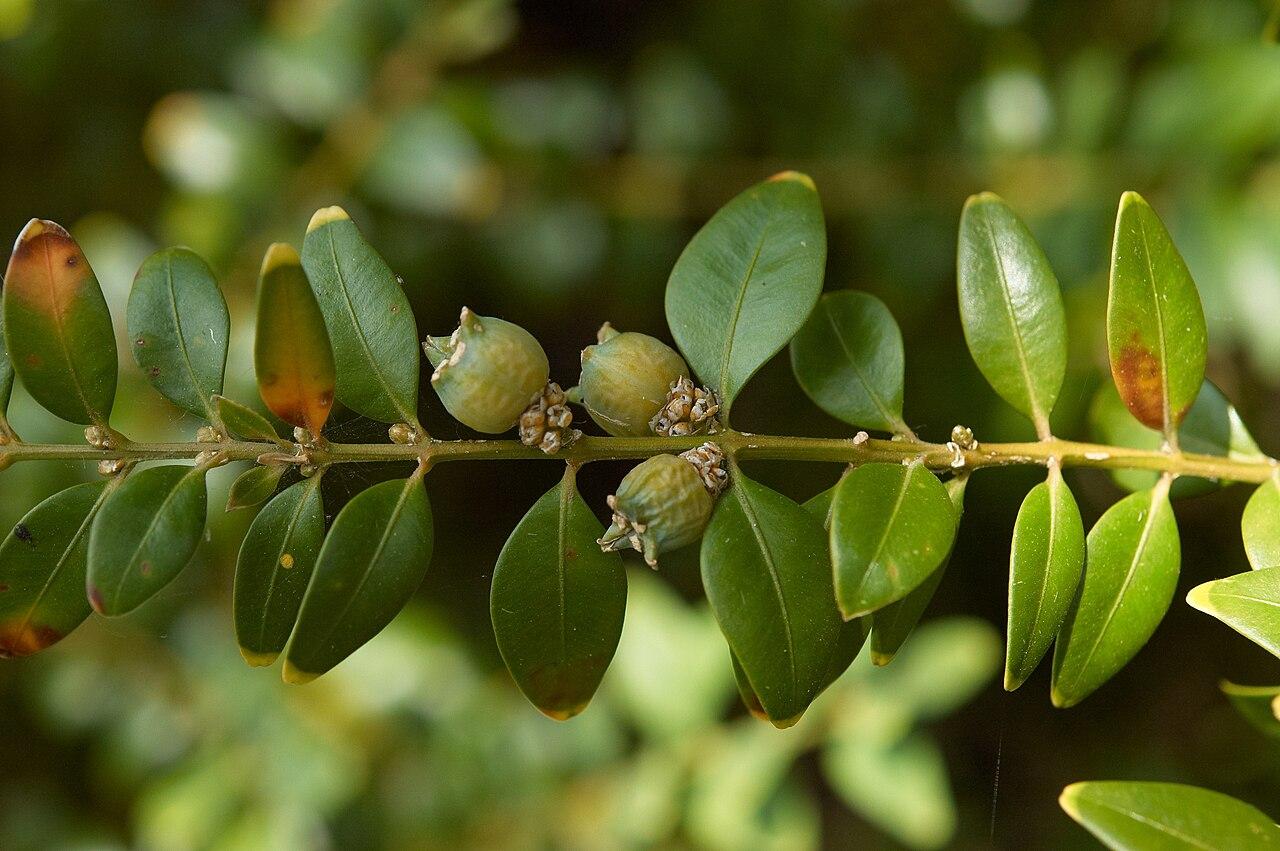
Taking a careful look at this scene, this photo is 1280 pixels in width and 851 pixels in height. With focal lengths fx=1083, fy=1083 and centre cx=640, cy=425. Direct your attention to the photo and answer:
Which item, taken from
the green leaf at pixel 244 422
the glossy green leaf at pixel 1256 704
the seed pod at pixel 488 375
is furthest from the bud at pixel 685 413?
the glossy green leaf at pixel 1256 704

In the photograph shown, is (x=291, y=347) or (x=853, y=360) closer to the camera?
(x=291, y=347)

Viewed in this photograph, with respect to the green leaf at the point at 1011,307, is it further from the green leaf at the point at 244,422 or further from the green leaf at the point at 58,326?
the green leaf at the point at 58,326

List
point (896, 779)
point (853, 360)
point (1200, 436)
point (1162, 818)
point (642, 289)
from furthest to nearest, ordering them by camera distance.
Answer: point (642, 289)
point (896, 779)
point (1200, 436)
point (853, 360)
point (1162, 818)

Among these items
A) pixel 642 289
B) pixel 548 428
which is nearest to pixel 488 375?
pixel 548 428

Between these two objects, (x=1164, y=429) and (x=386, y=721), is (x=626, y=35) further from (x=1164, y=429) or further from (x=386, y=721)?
(x=1164, y=429)

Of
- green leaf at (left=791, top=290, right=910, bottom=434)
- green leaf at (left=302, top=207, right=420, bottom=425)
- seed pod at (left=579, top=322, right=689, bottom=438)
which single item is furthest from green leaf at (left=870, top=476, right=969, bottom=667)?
green leaf at (left=302, top=207, right=420, bottom=425)

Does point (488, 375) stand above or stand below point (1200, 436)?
above

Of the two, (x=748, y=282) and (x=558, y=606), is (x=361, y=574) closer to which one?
(x=558, y=606)

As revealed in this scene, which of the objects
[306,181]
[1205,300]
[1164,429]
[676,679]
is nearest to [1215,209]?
[1205,300]
